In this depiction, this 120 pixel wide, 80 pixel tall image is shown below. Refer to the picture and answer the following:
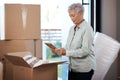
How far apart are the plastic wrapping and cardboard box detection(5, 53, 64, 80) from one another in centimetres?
95

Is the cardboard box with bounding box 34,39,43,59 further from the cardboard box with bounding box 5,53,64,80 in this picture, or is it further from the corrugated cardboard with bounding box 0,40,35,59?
the cardboard box with bounding box 5,53,64,80

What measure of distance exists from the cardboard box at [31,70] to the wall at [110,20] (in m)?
1.65

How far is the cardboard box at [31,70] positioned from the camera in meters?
2.02

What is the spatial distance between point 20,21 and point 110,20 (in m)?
1.67

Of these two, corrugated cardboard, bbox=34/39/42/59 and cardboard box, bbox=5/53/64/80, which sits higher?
corrugated cardboard, bbox=34/39/42/59

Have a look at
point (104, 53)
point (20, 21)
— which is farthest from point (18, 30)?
point (104, 53)

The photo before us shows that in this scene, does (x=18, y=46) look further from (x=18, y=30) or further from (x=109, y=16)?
(x=109, y=16)

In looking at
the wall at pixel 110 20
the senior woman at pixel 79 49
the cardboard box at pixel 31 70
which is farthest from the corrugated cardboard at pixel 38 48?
the wall at pixel 110 20

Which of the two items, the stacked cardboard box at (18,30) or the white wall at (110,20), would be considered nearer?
the stacked cardboard box at (18,30)

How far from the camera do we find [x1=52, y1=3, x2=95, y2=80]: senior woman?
225 centimetres

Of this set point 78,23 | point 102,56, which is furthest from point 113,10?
point 78,23

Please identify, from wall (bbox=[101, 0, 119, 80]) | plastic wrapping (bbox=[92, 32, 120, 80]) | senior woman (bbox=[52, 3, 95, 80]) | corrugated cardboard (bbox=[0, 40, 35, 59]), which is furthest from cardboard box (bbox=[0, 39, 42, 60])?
wall (bbox=[101, 0, 119, 80])

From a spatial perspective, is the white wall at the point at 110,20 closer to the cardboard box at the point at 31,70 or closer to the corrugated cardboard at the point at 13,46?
the corrugated cardboard at the point at 13,46

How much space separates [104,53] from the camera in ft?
9.73
